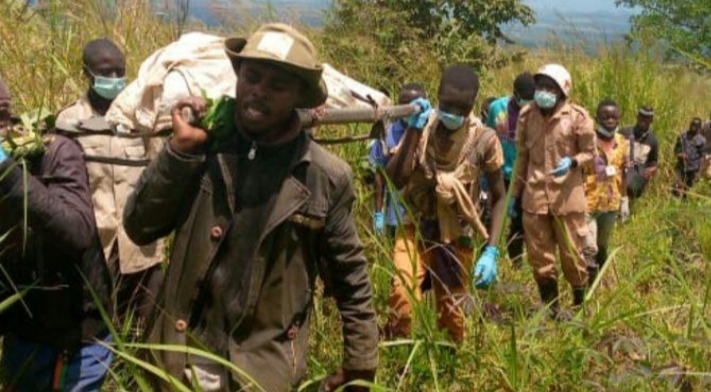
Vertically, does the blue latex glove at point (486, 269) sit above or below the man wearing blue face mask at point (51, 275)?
below

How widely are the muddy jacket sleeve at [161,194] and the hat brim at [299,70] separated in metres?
0.29

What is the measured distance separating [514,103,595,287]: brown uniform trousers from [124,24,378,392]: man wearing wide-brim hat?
3247 mm

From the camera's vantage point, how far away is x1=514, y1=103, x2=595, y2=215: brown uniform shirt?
563 centimetres

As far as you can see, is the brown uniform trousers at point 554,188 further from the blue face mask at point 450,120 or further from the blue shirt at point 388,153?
the blue face mask at point 450,120

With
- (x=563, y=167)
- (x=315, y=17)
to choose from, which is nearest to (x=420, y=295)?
(x=563, y=167)

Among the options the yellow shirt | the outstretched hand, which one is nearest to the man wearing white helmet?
the yellow shirt

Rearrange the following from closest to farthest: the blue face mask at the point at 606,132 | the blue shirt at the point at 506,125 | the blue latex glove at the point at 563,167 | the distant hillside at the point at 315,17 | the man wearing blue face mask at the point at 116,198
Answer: the man wearing blue face mask at the point at 116,198 < the blue latex glove at the point at 563,167 < the distant hillside at the point at 315,17 < the blue shirt at the point at 506,125 < the blue face mask at the point at 606,132

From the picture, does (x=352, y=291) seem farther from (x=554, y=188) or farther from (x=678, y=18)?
(x=678, y=18)

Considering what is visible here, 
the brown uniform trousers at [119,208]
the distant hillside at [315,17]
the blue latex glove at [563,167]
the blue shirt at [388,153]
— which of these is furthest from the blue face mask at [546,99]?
the brown uniform trousers at [119,208]

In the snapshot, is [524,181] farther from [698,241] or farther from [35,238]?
[35,238]

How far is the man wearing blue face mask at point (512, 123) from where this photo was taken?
6.66m

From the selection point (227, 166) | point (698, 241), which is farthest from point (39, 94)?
point (698, 241)

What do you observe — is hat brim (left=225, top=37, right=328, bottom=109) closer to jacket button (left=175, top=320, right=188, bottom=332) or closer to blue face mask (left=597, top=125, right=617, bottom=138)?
jacket button (left=175, top=320, right=188, bottom=332)

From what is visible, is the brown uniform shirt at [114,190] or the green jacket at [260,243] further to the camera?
the brown uniform shirt at [114,190]
